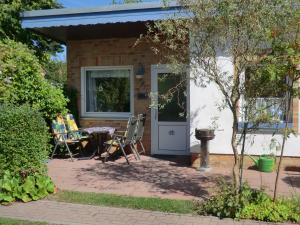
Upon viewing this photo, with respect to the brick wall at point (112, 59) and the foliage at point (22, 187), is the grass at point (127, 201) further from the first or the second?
the brick wall at point (112, 59)

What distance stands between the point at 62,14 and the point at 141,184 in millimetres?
4355

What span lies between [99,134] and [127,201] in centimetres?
397

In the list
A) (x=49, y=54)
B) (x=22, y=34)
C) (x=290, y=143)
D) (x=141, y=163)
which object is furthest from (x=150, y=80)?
(x=49, y=54)

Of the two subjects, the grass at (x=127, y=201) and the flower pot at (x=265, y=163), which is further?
the flower pot at (x=265, y=163)

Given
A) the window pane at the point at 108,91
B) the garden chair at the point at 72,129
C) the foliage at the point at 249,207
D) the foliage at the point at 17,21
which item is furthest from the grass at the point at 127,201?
the foliage at the point at 17,21

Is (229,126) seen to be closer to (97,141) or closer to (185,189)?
(185,189)

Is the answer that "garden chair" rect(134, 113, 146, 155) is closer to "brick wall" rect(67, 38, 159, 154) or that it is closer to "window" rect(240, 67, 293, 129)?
"brick wall" rect(67, 38, 159, 154)

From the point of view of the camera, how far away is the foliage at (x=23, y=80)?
8.86m

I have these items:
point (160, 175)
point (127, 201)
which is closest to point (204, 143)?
point (160, 175)

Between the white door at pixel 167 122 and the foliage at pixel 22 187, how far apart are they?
4367 mm

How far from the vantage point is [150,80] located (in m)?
10.8

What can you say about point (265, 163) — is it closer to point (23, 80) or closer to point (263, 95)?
point (263, 95)

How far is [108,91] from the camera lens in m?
11.6

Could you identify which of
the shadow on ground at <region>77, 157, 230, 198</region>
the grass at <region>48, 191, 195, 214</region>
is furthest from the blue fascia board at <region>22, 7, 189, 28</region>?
the grass at <region>48, 191, 195, 214</region>
